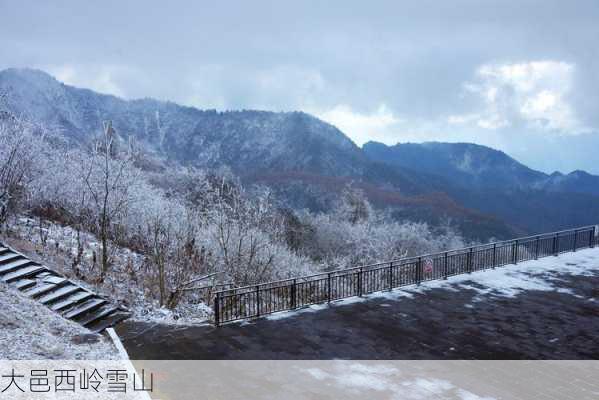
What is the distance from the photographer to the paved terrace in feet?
32.2

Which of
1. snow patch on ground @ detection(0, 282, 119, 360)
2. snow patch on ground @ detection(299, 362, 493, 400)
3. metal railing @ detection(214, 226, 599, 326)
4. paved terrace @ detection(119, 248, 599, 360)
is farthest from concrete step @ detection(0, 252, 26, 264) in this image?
snow patch on ground @ detection(299, 362, 493, 400)

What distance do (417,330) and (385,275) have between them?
19.5 feet

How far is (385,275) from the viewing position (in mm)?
17188

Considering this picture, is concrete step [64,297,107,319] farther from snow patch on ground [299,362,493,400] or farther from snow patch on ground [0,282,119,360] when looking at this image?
snow patch on ground [299,362,493,400]

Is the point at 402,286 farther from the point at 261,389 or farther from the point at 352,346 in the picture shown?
the point at 261,389

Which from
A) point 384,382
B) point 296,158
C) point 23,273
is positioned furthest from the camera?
point 296,158

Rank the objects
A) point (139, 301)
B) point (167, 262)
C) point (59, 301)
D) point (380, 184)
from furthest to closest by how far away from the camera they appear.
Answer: point (380, 184) → point (167, 262) → point (139, 301) → point (59, 301)

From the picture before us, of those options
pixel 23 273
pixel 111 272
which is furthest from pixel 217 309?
pixel 111 272

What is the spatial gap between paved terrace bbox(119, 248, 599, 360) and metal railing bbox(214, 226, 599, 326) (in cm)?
63

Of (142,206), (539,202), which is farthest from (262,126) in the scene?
(142,206)

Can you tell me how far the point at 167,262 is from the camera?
19391 millimetres

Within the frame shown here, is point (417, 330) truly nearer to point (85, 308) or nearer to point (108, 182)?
point (85, 308)

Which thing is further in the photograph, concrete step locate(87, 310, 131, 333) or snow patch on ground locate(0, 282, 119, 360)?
concrete step locate(87, 310, 131, 333)

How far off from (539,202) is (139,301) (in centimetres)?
14642
